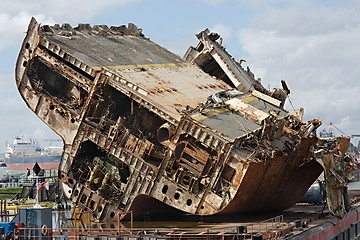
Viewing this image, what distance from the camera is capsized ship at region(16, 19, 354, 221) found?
3478 centimetres

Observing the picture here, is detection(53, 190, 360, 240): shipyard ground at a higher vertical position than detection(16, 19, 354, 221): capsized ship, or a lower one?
lower

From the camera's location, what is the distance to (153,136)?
38125mm

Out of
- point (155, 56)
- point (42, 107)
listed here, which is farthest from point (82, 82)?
point (155, 56)

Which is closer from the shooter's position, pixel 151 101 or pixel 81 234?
pixel 81 234

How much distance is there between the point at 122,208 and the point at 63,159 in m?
4.35

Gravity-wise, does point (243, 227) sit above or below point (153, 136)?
below

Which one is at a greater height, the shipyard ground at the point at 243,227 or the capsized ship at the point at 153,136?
the capsized ship at the point at 153,136

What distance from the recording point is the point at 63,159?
126 ft

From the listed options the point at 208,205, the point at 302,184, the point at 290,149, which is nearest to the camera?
the point at 208,205

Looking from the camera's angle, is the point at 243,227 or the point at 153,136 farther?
the point at 153,136

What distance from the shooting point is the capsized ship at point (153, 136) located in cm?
3478

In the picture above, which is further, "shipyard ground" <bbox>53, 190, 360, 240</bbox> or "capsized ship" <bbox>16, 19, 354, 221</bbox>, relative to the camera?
"capsized ship" <bbox>16, 19, 354, 221</bbox>

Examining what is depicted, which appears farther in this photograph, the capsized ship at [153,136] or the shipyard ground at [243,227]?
the capsized ship at [153,136]

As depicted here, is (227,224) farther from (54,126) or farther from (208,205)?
(54,126)
